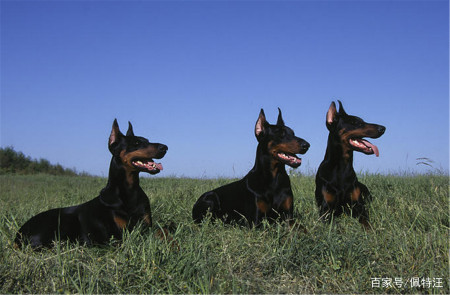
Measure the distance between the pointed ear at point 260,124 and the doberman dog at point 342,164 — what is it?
93 cm

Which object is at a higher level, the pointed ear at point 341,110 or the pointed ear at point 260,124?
the pointed ear at point 341,110

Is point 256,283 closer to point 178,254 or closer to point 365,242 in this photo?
point 178,254

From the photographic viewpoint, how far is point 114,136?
4688mm

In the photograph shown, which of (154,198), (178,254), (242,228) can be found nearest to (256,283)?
(178,254)

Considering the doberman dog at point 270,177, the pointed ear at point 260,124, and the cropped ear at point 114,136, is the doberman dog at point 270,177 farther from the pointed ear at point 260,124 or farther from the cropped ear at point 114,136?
the cropped ear at point 114,136

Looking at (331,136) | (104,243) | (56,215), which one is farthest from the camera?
(331,136)

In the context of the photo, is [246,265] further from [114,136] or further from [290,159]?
[114,136]

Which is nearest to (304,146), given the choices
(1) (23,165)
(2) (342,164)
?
(2) (342,164)

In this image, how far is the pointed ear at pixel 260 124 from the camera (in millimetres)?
5191

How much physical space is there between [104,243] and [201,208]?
75.3 inches

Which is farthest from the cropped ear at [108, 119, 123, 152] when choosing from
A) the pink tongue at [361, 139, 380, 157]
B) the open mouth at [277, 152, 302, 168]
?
the pink tongue at [361, 139, 380, 157]

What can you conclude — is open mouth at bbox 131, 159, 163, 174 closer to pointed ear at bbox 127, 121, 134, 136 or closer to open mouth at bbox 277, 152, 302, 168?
pointed ear at bbox 127, 121, 134, 136

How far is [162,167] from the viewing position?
4.49 metres

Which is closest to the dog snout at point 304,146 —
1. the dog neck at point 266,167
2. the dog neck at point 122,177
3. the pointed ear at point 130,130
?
the dog neck at point 266,167
